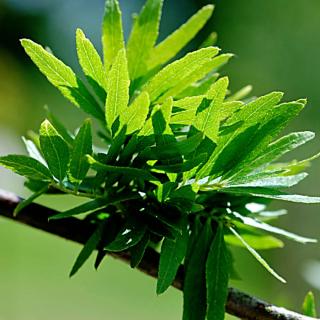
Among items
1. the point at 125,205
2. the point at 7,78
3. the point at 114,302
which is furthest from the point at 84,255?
the point at 7,78

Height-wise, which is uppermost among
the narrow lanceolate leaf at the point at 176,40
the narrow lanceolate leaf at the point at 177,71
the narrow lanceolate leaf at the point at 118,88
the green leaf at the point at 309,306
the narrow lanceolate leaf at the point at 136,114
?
the narrow lanceolate leaf at the point at 176,40

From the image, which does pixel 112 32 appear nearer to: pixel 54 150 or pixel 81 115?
pixel 54 150

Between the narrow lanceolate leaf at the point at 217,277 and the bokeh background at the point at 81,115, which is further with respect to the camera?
the bokeh background at the point at 81,115

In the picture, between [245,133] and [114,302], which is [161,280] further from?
[114,302]

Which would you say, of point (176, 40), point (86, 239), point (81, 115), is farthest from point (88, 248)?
point (81, 115)

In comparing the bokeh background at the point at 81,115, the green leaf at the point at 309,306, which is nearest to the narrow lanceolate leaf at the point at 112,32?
the green leaf at the point at 309,306

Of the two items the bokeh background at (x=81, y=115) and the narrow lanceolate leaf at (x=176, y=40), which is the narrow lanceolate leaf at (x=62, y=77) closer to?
the narrow lanceolate leaf at (x=176, y=40)

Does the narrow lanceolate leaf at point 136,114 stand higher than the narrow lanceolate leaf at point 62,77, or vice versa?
the narrow lanceolate leaf at point 62,77
